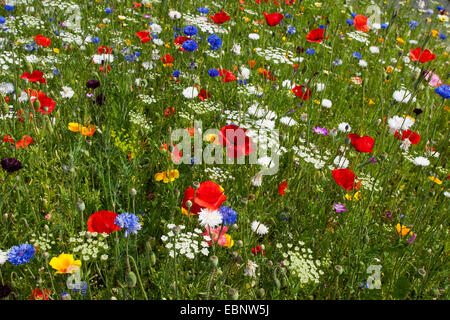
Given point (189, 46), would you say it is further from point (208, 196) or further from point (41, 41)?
point (208, 196)

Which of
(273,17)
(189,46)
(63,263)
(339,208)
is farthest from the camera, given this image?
(273,17)

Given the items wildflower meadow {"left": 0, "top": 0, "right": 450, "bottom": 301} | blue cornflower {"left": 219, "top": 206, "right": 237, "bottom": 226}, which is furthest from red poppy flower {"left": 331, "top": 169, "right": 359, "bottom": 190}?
blue cornflower {"left": 219, "top": 206, "right": 237, "bottom": 226}

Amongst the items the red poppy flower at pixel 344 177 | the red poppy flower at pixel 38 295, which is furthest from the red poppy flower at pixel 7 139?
the red poppy flower at pixel 344 177

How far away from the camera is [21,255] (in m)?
1.21

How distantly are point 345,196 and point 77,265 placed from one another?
51.5 inches

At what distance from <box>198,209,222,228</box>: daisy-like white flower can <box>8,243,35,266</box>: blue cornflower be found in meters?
0.59

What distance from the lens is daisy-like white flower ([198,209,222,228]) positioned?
1.29 metres

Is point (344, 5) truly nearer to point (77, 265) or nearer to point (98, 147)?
point (98, 147)

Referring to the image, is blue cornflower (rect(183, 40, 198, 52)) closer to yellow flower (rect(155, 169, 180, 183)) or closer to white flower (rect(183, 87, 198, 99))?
white flower (rect(183, 87, 198, 99))

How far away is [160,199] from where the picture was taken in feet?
5.88

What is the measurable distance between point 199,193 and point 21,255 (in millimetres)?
642

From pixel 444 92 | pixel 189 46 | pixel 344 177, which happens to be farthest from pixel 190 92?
pixel 444 92

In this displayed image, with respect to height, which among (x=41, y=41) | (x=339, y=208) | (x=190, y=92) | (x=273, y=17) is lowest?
(x=339, y=208)
